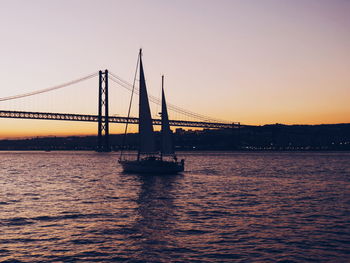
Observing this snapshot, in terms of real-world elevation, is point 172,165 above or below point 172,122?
below

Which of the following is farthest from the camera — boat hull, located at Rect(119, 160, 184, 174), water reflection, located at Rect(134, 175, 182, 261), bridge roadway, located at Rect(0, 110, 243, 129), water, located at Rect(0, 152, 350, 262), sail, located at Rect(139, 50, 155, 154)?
bridge roadway, located at Rect(0, 110, 243, 129)

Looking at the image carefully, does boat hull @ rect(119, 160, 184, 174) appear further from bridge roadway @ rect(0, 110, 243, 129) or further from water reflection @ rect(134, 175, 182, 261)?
bridge roadway @ rect(0, 110, 243, 129)

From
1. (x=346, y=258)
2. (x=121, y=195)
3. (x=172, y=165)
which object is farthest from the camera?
(x=172, y=165)

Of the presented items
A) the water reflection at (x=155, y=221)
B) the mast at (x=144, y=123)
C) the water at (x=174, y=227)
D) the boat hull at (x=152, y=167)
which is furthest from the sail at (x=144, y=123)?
the water at (x=174, y=227)

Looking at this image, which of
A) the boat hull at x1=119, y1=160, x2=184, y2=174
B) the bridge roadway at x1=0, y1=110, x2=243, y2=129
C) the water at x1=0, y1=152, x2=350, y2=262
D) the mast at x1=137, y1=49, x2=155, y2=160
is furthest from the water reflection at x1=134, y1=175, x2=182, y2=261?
the bridge roadway at x1=0, y1=110, x2=243, y2=129

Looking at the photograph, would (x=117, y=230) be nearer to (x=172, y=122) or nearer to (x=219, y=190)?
(x=219, y=190)

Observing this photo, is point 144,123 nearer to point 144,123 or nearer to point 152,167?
point 144,123

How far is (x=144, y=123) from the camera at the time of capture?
126ft

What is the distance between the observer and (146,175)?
135ft

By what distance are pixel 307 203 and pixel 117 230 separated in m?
12.1

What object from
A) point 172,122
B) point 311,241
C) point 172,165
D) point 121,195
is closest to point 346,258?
point 311,241

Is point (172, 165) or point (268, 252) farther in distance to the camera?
point (172, 165)

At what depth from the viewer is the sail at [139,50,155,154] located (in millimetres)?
38125

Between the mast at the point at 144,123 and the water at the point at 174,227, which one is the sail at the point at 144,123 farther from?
the water at the point at 174,227
